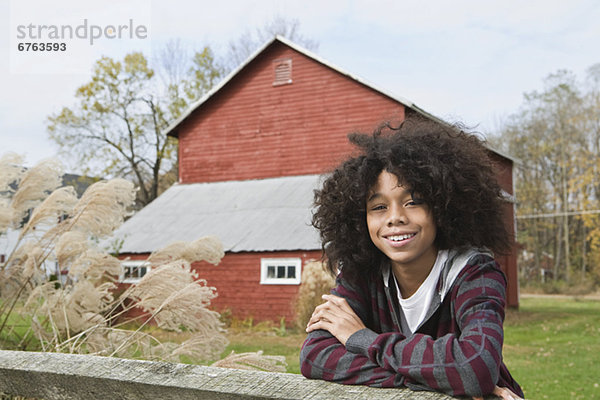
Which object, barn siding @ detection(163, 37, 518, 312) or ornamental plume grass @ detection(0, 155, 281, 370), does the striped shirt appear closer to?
ornamental plume grass @ detection(0, 155, 281, 370)

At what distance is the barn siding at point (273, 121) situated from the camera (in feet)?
55.9

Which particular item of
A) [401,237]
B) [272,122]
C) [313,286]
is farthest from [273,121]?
[401,237]

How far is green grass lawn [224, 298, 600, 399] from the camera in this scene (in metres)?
7.78

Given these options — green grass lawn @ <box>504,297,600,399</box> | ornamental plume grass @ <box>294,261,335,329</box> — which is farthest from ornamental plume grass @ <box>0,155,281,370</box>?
ornamental plume grass @ <box>294,261,335,329</box>

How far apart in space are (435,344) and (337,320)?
0.36 metres

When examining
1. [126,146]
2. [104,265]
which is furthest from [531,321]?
[126,146]

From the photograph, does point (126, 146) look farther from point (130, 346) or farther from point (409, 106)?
point (130, 346)

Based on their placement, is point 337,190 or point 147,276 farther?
point 147,276

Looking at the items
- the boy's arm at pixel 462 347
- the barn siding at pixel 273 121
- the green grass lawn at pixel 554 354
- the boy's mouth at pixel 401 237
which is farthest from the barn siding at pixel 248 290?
the boy's arm at pixel 462 347

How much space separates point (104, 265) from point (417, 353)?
3515mm

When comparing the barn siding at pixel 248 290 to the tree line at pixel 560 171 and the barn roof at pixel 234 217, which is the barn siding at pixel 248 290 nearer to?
the barn roof at pixel 234 217

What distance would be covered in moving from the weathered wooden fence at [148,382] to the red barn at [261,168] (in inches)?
479

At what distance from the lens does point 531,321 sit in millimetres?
17031

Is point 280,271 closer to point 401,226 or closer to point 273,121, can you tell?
point 273,121
